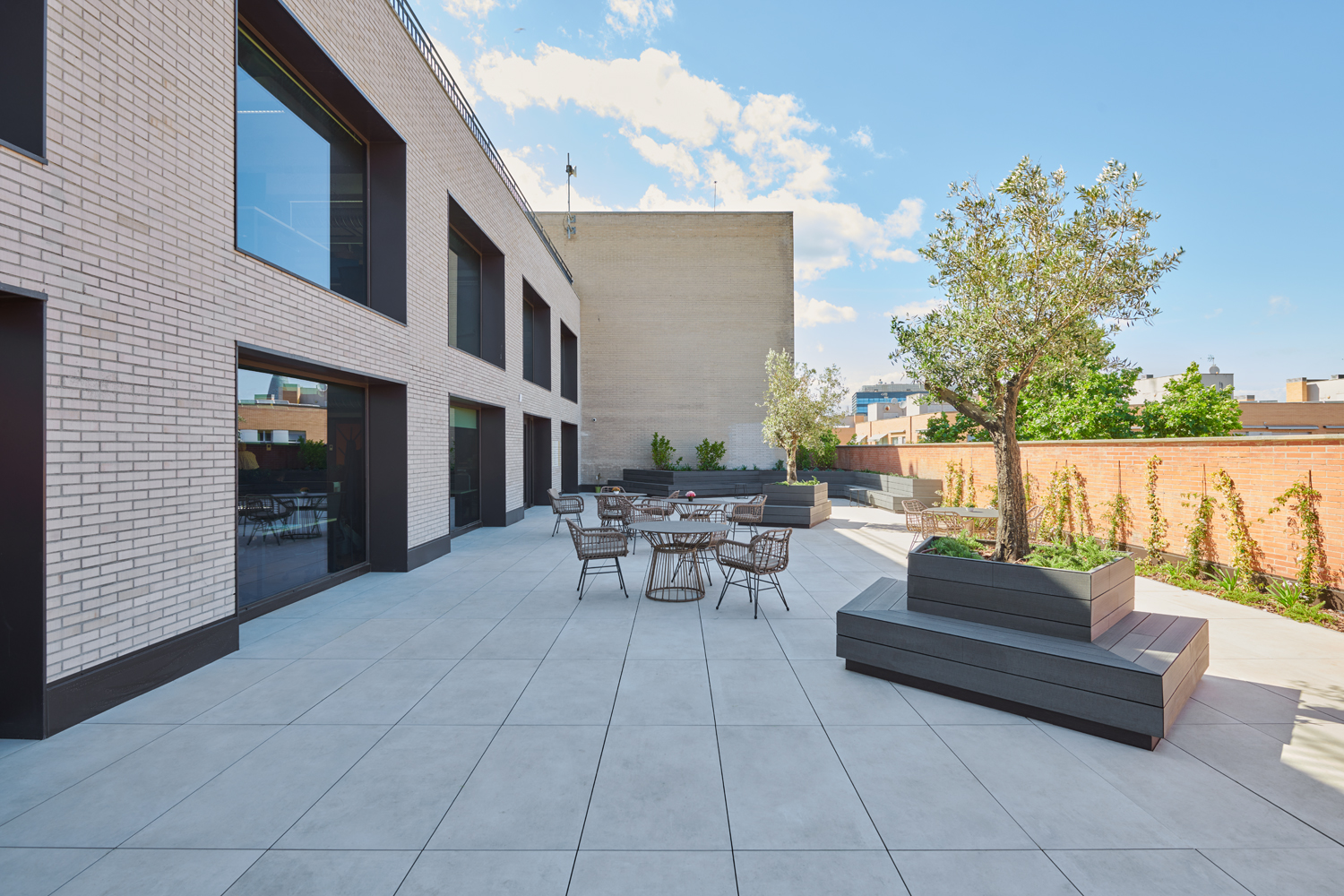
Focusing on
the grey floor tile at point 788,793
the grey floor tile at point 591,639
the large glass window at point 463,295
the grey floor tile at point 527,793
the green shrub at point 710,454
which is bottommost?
the grey floor tile at point 591,639

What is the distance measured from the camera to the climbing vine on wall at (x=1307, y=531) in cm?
574

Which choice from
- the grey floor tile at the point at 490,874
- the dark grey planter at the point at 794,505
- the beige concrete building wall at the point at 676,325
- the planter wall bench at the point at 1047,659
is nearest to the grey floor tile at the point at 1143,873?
the planter wall bench at the point at 1047,659

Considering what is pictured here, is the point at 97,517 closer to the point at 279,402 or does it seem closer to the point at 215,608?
the point at 215,608

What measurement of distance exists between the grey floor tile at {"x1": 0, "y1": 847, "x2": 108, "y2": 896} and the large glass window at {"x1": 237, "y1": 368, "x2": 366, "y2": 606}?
3700 mm

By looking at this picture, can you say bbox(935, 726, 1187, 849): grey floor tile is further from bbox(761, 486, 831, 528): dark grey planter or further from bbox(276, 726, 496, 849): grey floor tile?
bbox(761, 486, 831, 528): dark grey planter

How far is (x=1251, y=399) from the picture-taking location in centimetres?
3253

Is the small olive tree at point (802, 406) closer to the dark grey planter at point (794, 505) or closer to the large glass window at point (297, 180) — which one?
the dark grey planter at point (794, 505)

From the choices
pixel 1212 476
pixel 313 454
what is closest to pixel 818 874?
pixel 313 454

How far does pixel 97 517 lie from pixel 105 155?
7.95 feet

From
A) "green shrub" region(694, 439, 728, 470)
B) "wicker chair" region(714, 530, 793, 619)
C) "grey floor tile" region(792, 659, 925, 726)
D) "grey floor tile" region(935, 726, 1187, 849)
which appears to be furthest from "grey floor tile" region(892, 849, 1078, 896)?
"green shrub" region(694, 439, 728, 470)

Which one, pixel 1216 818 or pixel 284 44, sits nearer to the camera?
pixel 1216 818

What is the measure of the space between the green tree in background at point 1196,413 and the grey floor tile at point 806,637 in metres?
12.9

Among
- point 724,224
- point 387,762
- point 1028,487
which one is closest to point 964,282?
point 387,762

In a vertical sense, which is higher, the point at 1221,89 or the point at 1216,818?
the point at 1221,89
